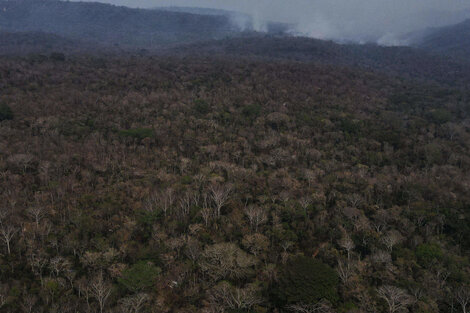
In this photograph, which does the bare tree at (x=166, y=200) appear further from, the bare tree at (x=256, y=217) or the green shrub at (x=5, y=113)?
the green shrub at (x=5, y=113)

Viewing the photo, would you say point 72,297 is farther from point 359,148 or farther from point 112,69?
point 112,69

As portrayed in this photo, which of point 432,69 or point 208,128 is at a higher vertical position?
point 432,69

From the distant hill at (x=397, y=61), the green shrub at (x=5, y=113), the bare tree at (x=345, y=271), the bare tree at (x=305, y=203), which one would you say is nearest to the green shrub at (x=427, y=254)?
the bare tree at (x=345, y=271)

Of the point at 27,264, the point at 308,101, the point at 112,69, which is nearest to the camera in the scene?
the point at 27,264

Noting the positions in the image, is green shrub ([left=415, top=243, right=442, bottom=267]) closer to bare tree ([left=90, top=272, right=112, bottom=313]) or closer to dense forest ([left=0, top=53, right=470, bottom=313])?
dense forest ([left=0, top=53, right=470, bottom=313])

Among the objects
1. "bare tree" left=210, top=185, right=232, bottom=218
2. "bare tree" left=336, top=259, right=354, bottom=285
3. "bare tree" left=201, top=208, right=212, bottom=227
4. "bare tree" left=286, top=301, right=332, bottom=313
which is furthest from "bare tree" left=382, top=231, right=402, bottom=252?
"bare tree" left=201, top=208, right=212, bottom=227

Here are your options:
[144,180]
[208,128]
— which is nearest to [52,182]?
[144,180]
